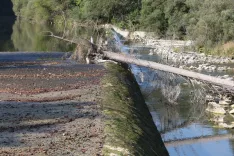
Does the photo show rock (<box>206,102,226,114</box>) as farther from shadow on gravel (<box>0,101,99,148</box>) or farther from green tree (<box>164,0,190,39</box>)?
green tree (<box>164,0,190,39</box>)

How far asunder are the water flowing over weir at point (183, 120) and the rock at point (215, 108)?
0.45 metres

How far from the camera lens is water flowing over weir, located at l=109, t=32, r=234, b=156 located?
18.8 meters

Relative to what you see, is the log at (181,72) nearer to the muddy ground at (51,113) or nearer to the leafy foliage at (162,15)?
the muddy ground at (51,113)

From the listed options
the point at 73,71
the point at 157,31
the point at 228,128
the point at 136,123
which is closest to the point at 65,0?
the point at 157,31

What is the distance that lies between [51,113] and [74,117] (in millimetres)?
1037

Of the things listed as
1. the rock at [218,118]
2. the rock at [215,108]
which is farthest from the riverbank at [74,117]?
the rock at [215,108]

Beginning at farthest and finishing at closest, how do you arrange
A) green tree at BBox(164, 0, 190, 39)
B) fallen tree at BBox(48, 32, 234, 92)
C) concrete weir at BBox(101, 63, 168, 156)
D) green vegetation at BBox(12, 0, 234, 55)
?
green tree at BBox(164, 0, 190, 39) < green vegetation at BBox(12, 0, 234, 55) < fallen tree at BBox(48, 32, 234, 92) < concrete weir at BBox(101, 63, 168, 156)

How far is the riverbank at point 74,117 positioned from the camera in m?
10.8

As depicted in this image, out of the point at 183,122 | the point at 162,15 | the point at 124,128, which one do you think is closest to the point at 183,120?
the point at 183,122

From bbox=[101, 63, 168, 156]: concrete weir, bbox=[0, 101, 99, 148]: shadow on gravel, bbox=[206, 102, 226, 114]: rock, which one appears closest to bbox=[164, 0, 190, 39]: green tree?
bbox=[206, 102, 226, 114]: rock

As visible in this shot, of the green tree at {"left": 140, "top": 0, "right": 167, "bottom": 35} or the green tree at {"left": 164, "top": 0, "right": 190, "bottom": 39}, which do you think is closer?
the green tree at {"left": 164, "top": 0, "right": 190, "bottom": 39}

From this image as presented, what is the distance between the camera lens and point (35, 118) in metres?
13.8

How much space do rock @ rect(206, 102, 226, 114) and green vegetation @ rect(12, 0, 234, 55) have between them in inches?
392

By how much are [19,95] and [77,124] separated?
249 inches
